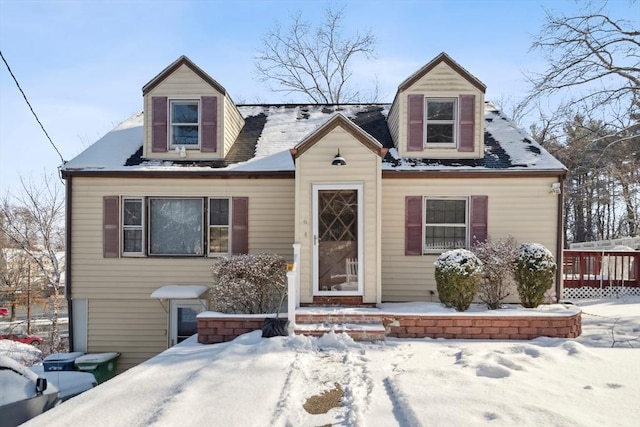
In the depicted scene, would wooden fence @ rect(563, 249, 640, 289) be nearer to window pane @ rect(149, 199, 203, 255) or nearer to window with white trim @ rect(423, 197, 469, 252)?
window with white trim @ rect(423, 197, 469, 252)

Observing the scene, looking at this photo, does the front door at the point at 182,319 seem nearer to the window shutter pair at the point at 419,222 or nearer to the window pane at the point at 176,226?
the window pane at the point at 176,226

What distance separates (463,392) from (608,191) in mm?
27455

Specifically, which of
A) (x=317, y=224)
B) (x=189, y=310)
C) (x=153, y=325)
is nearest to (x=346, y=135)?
(x=317, y=224)

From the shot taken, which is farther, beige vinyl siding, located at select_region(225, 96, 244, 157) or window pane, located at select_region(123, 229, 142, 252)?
beige vinyl siding, located at select_region(225, 96, 244, 157)

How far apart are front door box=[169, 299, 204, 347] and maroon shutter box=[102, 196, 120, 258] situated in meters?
1.87

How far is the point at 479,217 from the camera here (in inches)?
340

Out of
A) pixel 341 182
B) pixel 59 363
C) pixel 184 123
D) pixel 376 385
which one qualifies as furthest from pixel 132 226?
pixel 376 385

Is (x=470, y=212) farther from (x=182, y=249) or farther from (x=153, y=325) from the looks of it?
(x=153, y=325)

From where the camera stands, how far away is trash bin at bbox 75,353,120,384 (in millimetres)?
8013

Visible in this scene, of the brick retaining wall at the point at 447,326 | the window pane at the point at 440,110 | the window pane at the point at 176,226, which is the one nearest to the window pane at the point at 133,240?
the window pane at the point at 176,226

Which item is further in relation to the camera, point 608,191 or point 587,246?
point 608,191

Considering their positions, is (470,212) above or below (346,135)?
below

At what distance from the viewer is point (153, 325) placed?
8797 millimetres

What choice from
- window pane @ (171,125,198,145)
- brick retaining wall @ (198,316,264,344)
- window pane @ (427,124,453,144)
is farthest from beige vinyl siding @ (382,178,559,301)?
window pane @ (171,125,198,145)
